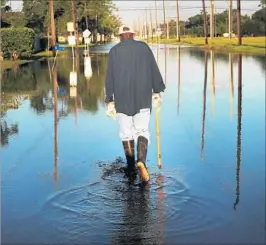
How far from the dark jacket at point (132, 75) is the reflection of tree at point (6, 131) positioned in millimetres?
→ 2955

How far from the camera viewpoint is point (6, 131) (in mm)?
10852

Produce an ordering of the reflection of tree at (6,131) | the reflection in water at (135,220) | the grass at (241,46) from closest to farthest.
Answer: the reflection in water at (135,220)
the reflection of tree at (6,131)
the grass at (241,46)

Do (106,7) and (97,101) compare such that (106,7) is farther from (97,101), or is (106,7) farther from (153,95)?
(153,95)

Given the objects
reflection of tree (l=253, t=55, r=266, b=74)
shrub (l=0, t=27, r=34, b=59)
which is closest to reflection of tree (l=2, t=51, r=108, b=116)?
reflection of tree (l=253, t=55, r=266, b=74)

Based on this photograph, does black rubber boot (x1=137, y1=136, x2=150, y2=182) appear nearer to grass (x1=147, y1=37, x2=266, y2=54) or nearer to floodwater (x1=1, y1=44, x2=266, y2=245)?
floodwater (x1=1, y1=44, x2=266, y2=245)

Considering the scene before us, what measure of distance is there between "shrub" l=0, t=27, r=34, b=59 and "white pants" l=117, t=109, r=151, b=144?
30.7 metres

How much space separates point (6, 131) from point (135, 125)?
4047mm

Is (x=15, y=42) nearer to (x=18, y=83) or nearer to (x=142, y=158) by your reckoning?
(x=18, y=83)

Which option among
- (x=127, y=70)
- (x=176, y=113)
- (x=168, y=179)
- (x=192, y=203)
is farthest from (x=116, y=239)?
(x=176, y=113)

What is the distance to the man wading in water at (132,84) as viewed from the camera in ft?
24.0

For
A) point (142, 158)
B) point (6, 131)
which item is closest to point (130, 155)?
point (142, 158)

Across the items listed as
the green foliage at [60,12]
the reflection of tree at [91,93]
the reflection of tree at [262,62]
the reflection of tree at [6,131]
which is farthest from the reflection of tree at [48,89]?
the green foliage at [60,12]

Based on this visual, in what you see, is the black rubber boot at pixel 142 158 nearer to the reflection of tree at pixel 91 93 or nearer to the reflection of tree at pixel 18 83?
the reflection of tree at pixel 91 93

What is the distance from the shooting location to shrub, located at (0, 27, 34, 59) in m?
37.5
